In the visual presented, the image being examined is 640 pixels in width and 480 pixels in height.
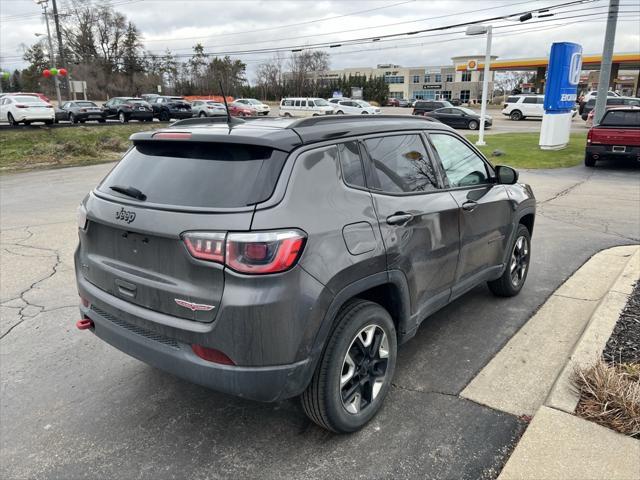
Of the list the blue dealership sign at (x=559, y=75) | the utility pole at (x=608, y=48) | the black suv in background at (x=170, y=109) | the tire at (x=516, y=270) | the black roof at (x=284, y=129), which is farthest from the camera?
the black suv in background at (x=170, y=109)

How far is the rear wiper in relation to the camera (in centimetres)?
275

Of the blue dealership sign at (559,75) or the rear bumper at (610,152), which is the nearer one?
the rear bumper at (610,152)

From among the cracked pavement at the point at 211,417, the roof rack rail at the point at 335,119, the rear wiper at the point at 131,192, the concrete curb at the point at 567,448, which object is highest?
the roof rack rail at the point at 335,119

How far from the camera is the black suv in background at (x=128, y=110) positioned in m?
33.5

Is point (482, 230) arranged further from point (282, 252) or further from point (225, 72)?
Result: point (225, 72)

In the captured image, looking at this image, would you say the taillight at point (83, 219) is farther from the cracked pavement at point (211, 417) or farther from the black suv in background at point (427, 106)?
the black suv in background at point (427, 106)

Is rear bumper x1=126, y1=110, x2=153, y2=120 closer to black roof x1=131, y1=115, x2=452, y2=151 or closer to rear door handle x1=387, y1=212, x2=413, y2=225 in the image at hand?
black roof x1=131, y1=115, x2=452, y2=151

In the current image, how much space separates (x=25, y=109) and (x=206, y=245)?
27874 mm

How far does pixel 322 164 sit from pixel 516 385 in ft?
6.72

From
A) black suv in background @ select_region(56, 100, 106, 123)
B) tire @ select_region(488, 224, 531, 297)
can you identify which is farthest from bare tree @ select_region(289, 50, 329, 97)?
tire @ select_region(488, 224, 531, 297)

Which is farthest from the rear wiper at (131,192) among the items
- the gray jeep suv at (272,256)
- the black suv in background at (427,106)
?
the black suv in background at (427,106)

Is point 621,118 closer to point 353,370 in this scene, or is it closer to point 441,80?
point 353,370

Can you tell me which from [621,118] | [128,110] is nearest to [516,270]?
[621,118]

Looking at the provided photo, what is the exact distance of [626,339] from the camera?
3.72m
